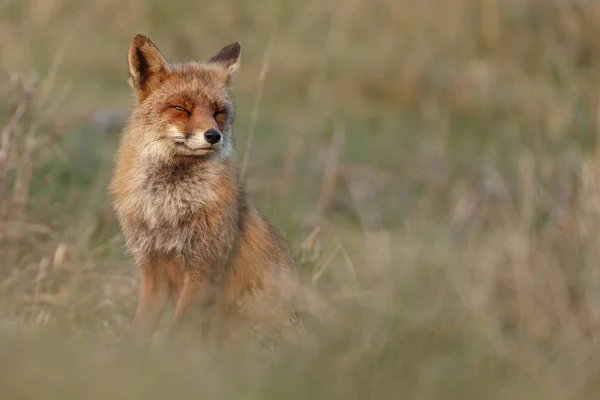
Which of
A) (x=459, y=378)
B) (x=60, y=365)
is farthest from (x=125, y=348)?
(x=459, y=378)

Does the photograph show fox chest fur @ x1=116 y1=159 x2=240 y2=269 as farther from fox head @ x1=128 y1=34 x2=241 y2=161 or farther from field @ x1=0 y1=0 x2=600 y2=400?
field @ x1=0 y1=0 x2=600 y2=400

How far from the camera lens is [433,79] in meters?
13.2

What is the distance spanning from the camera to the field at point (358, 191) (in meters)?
4.50

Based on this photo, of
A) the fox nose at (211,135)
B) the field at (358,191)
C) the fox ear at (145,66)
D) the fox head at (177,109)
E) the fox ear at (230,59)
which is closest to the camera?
the field at (358,191)

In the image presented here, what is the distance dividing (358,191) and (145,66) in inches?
171

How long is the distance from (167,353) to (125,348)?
16cm

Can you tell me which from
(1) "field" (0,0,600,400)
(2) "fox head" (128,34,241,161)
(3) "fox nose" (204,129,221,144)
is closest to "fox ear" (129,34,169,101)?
(2) "fox head" (128,34,241,161)

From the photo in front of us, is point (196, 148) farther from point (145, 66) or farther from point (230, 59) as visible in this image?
point (230, 59)

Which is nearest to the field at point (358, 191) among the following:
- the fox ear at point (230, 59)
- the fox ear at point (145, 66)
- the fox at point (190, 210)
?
the fox at point (190, 210)

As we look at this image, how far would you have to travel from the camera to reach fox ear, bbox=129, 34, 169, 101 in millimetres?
6332

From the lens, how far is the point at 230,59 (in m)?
6.72

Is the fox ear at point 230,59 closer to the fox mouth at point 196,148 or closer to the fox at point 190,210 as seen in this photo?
the fox at point 190,210

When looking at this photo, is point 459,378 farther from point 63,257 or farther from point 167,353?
point 63,257

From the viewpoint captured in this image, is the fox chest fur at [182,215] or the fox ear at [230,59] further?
the fox ear at [230,59]
